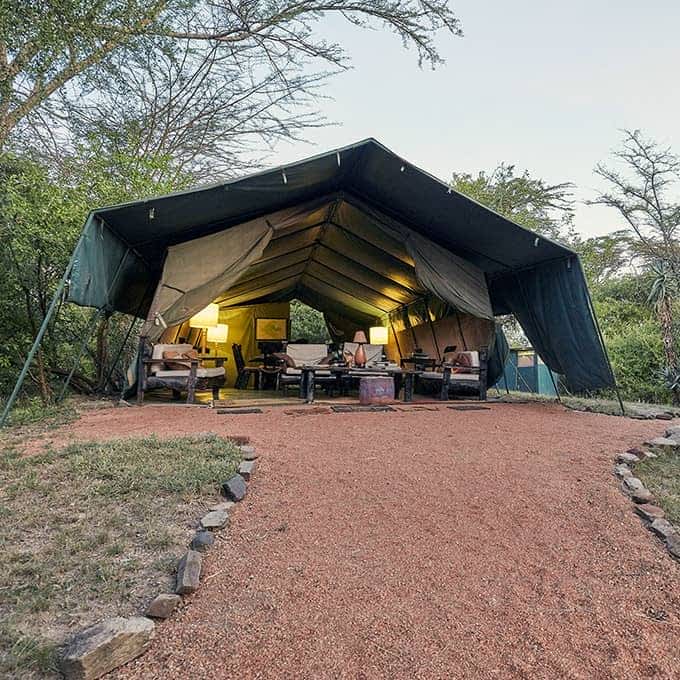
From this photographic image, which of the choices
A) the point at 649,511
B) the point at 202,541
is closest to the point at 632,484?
the point at 649,511

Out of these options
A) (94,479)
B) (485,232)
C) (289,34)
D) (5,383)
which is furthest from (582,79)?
(5,383)

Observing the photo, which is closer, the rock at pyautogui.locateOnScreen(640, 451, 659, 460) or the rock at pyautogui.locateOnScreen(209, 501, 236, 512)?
the rock at pyautogui.locateOnScreen(209, 501, 236, 512)

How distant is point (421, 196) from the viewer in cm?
583

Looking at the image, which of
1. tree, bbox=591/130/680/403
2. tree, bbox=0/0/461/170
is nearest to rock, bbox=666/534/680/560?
tree, bbox=0/0/461/170

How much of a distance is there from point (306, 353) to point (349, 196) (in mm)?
3078

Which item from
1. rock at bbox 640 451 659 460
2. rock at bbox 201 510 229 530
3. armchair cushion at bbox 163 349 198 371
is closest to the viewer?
rock at bbox 201 510 229 530

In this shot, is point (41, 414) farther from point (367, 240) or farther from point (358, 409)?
point (367, 240)

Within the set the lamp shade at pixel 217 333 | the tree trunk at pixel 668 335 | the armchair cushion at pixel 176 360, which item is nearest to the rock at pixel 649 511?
the armchair cushion at pixel 176 360

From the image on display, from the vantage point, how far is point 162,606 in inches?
53.5

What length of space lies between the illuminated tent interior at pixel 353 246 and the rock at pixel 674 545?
404cm

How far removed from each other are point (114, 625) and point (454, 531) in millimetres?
1358

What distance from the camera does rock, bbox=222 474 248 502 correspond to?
2209 mm

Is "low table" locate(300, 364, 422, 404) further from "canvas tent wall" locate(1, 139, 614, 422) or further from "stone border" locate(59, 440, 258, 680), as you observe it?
"stone border" locate(59, 440, 258, 680)

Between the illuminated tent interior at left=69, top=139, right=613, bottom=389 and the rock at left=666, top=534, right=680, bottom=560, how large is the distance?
13.3 feet
